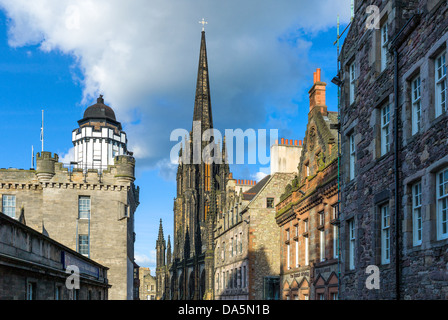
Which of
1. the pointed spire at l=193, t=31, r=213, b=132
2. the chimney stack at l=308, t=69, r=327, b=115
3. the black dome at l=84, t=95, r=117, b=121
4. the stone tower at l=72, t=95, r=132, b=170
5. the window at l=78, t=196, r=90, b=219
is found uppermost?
the pointed spire at l=193, t=31, r=213, b=132

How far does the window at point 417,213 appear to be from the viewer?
14.5 meters

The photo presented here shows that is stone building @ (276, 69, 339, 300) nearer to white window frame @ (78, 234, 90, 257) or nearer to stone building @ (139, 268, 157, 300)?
white window frame @ (78, 234, 90, 257)

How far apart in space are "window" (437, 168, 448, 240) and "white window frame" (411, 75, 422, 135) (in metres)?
1.85

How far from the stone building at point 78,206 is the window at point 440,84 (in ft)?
106

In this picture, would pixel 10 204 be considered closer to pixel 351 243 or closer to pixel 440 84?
pixel 351 243

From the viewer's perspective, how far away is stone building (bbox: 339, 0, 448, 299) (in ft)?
43.8

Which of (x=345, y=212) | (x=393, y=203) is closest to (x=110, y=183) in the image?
(x=345, y=212)

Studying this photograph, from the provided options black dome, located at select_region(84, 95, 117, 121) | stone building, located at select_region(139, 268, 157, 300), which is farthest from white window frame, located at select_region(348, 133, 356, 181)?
stone building, located at select_region(139, 268, 157, 300)

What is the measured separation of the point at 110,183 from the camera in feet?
143

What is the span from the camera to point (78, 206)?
4272 centimetres

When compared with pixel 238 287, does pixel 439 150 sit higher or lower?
higher

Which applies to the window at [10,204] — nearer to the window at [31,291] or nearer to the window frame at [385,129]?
the window at [31,291]
